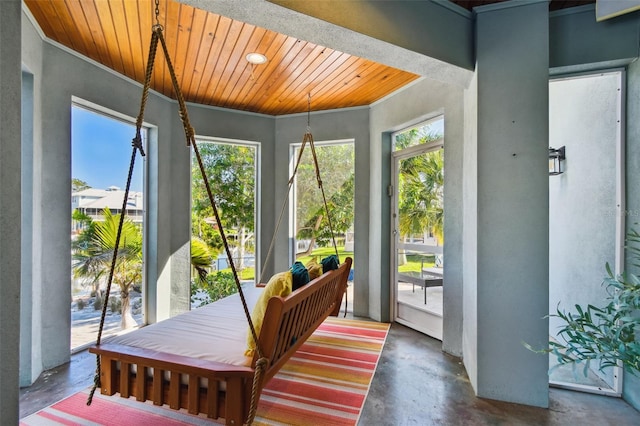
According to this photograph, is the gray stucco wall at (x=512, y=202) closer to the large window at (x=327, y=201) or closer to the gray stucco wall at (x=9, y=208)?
the large window at (x=327, y=201)

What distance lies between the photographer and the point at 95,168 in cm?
305

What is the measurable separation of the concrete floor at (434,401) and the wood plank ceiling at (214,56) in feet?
9.14

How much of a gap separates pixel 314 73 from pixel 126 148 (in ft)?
7.47

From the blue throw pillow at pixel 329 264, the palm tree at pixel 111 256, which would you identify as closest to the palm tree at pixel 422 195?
the blue throw pillow at pixel 329 264

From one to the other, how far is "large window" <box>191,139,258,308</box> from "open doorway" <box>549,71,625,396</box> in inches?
139

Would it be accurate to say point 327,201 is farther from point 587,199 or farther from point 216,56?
point 587,199

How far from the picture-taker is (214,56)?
2738mm

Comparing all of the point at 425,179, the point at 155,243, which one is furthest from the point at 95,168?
the point at 425,179

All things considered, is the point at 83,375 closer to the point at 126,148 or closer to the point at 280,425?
the point at 280,425

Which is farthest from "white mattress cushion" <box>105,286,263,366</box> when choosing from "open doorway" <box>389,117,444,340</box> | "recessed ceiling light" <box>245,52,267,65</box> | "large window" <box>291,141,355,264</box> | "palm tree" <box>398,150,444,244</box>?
"recessed ceiling light" <box>245,52,267,65</box>

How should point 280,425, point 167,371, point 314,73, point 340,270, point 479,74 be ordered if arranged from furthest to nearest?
point 314,73, point 340,270, point 479,74, point 280,425, point 167,371

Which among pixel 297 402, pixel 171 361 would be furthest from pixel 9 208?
pixel 297 402

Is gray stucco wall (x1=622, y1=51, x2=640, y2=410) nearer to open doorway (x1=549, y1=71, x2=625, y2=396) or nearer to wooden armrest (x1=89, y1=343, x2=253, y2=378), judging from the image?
open doorway (x1=549, y1=71, x2=625, y2=396)

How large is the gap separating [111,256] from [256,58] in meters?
2.53
